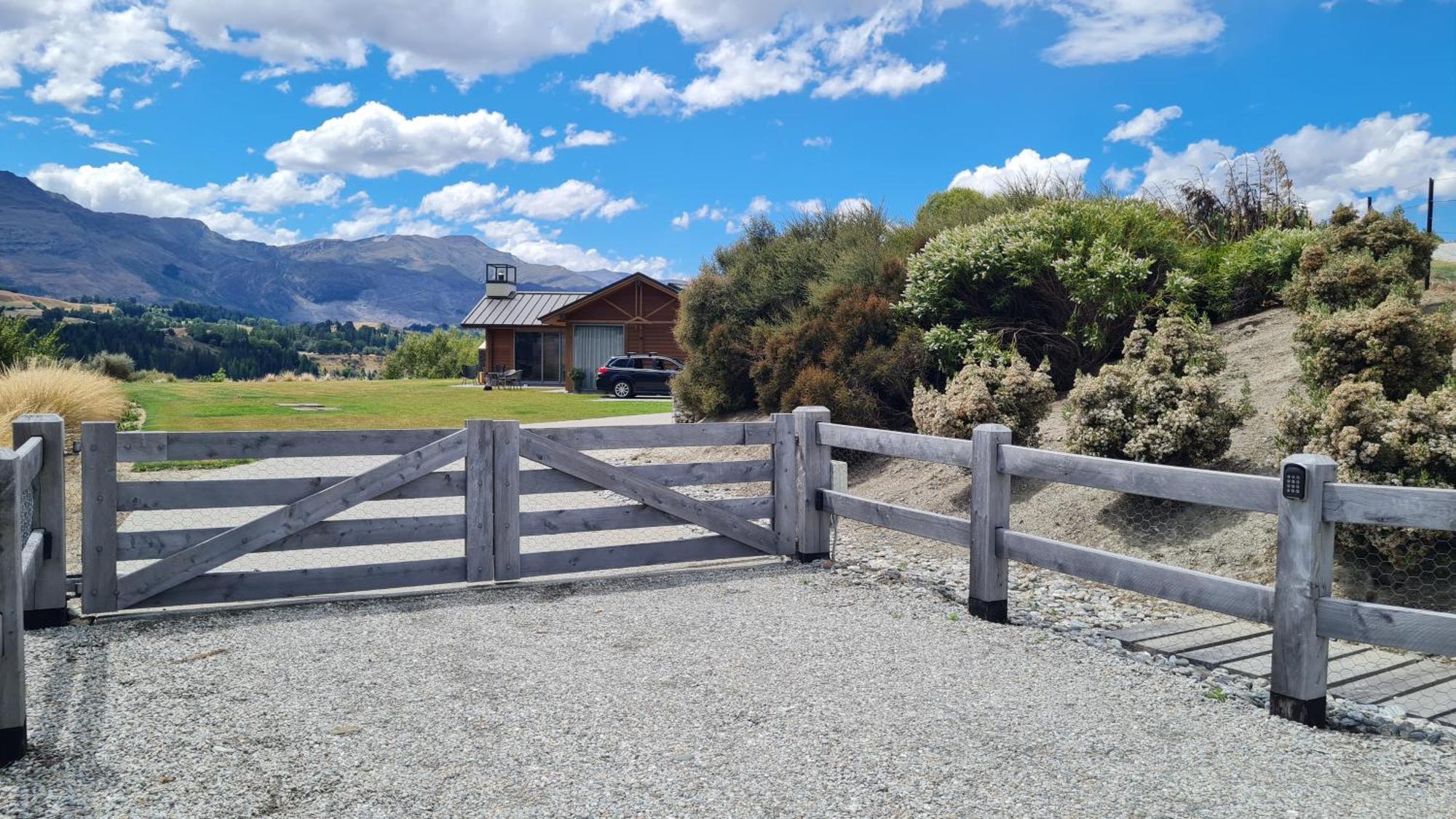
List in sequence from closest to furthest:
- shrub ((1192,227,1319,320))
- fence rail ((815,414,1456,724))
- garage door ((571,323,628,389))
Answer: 1. fence rail ((815,414,1456,724))
2. shrub ((1192,227,1319,320))
3. garage door ((571,323,628,389))

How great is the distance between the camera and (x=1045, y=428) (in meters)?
10.8

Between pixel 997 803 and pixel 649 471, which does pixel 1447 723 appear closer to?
pixel 997 803

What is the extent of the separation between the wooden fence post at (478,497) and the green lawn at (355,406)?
25.5 ft

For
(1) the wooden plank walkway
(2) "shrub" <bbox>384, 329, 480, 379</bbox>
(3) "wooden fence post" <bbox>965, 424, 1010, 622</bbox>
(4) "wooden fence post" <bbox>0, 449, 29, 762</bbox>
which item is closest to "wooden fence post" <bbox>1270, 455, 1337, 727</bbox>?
(1) the wooden plank walkway

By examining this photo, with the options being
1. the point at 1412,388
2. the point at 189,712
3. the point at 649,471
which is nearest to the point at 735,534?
the point at 649,471

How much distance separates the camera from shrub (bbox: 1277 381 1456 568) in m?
6.21

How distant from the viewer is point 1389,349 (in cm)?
789

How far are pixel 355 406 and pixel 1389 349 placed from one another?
22.2 meters

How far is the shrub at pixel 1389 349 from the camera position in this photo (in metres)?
7.86

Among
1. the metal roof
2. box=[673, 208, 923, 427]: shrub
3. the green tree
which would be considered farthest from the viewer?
the metal roof

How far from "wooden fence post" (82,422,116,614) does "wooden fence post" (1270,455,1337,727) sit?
6571 mm

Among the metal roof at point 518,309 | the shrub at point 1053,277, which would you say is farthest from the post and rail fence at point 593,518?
the metal roof at point 518,309

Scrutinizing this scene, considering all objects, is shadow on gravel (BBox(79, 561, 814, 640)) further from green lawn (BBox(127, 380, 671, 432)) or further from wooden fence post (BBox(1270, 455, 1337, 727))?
green lawn (BBox(127, 380, 671, 432))

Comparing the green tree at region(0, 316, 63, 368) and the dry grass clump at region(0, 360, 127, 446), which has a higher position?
the green tree at region(0, 316, 63, 368)
